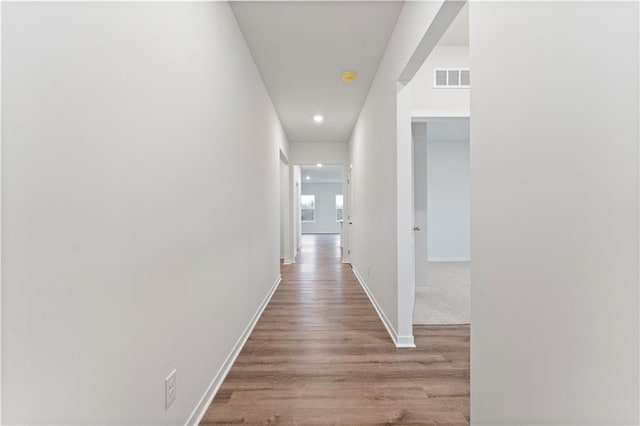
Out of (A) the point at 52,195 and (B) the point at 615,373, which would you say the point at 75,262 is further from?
(B) the point at 615,373

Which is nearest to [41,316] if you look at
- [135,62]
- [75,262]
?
[75,262]

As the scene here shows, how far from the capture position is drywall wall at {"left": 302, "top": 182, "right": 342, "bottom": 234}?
13.6 metres

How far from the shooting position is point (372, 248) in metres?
3.40

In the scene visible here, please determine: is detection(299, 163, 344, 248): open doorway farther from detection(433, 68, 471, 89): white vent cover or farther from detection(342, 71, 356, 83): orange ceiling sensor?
detection(433, 68, 471, 89): white vent cover

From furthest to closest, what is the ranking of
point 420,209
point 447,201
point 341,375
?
point 447,201
point 420,209
point 341,375

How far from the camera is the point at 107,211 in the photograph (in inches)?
33.2

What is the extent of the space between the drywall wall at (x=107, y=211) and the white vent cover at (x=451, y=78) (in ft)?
7.18

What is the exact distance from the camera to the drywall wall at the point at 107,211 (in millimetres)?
629

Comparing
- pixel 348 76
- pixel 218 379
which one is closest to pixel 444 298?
pixel 218 379

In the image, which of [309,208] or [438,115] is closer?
[438,115]

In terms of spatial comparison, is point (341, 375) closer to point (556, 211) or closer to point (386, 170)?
point (556, 211)

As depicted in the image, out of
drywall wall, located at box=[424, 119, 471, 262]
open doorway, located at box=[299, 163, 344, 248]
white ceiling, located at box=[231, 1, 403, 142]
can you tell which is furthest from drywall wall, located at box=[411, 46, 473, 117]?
open doorway, located at box=[299, 163, 344, 248]

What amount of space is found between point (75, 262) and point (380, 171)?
2.64 m

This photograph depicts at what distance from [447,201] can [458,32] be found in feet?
13.5
